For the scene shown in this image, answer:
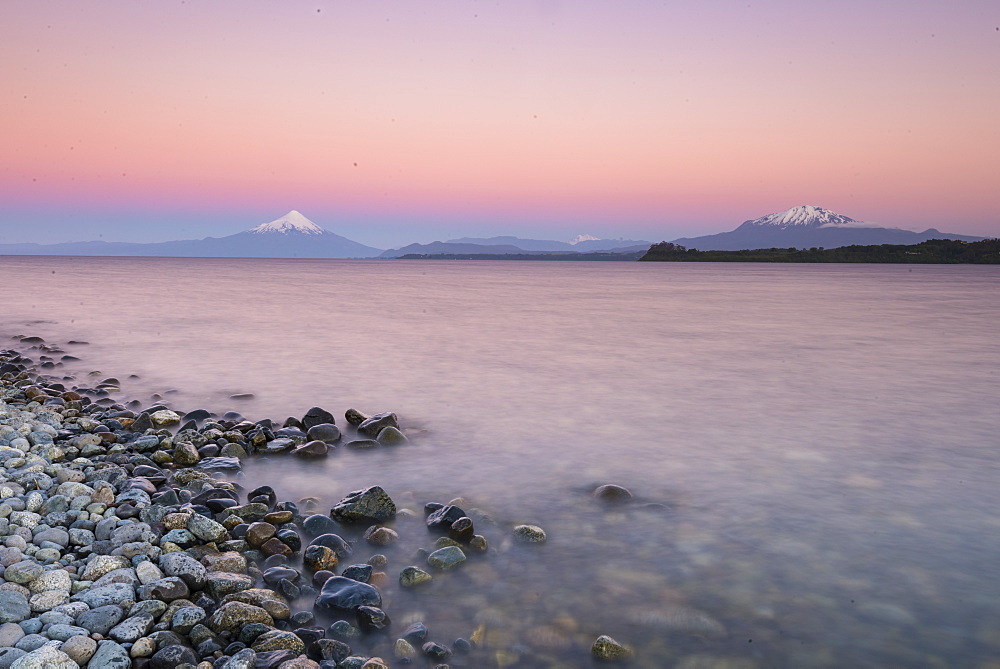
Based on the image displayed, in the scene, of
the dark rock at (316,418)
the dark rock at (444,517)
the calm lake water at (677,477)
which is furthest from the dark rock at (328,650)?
the dark rock at (316,418)

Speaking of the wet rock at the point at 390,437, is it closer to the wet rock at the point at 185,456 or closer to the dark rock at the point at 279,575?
the wet rock at the point at 185,456

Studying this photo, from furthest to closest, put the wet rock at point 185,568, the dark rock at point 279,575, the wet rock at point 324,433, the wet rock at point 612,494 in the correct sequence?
the wet rock at point 324,433 < the wet rock at point 612,494 < the dark rock at point 279,575 < the wet rock at point 185,568

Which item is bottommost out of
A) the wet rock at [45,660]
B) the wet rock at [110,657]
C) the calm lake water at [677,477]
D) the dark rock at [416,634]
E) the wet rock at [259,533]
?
the calm lake water at [677,477]

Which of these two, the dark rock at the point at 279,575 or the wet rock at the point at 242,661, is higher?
the wet rock at the point at 242,661

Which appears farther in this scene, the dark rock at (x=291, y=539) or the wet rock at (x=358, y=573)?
the dark rock at (x=291, y=539)

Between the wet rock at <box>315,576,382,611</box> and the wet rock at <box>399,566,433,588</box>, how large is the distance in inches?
12.9

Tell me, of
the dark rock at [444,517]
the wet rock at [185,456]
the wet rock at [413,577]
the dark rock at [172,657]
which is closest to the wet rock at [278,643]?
the dark rock at [172,657]

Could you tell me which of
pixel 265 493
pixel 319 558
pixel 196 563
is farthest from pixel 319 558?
pixel 265 493

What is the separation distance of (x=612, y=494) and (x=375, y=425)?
4.23 meters

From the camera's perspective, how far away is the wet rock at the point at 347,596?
4930mm

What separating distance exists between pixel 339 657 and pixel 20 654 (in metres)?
1.88

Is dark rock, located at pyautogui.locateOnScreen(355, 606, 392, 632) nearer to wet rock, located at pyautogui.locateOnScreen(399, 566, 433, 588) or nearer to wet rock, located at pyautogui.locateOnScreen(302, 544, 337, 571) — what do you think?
wet rock, located at pyautogui.locateOnScreen(399, 566, 433, 588)

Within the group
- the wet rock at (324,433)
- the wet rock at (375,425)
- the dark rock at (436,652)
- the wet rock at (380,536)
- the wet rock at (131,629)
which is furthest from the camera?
the wet rock at (375,425)

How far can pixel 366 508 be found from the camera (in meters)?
6.71
